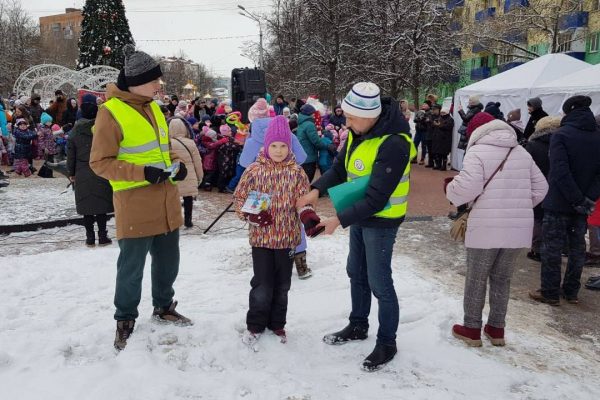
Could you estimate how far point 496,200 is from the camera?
3.58 meters

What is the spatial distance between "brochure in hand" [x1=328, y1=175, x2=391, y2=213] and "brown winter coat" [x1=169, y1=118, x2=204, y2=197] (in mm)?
3797

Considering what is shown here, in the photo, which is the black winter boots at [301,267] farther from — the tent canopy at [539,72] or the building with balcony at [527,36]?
the building with balcony at [527,36]

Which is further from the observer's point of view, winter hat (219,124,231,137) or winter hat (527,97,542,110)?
winter hat (219,124,231,137)

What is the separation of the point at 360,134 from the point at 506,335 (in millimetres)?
2093

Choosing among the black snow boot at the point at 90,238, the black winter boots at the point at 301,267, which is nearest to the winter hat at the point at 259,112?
the black winter boots at the point at 301,267

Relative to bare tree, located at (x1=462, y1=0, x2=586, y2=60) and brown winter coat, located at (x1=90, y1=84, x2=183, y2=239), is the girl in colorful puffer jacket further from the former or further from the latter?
bare tree, located at (x1=462, y1=0, x2=586, y2=60)

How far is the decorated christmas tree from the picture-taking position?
3509 centimetres

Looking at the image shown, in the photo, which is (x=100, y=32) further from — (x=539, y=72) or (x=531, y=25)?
(x=539, y=72)

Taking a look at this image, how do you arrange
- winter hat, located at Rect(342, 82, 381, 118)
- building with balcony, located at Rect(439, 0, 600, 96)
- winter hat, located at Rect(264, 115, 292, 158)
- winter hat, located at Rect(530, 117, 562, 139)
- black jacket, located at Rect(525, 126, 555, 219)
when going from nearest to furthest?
winter hat, located at Rect(342, 82, 381, 118), winter hat, located at Rect(264, 115, 292, 158), winter hat, located at Rect(530, 117, 562, 139), black jacket, located at Rect(525, 126, 555, 219), building with balcony, located at Rect(439, 0, 600, 96)

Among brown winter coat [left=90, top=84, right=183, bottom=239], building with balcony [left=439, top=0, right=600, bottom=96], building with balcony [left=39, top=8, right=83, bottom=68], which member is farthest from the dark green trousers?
building with balcony [left=39, top=8, right=83, bottom=68]

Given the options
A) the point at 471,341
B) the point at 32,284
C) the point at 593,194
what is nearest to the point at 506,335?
the point at 471,341

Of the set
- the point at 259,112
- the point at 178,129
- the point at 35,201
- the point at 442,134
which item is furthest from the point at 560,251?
the point at 442,134

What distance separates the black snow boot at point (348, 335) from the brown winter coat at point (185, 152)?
→ 361 cm

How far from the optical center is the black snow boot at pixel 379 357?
3.32m
